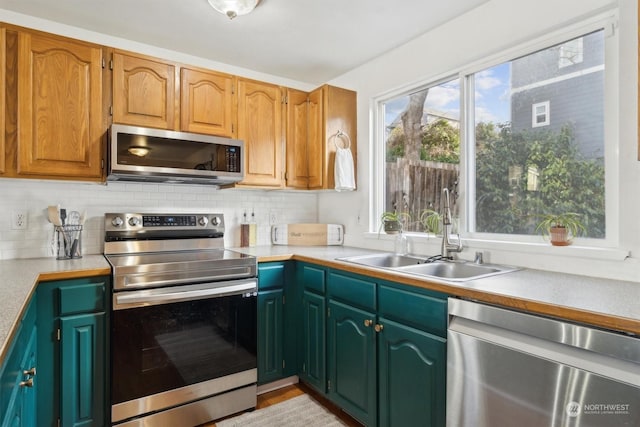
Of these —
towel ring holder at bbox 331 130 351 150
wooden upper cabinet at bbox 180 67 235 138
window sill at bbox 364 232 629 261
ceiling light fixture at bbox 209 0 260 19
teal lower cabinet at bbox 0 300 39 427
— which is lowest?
teal lower cabinet at bbox 0 300 39 427

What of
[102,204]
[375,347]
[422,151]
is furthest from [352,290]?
[102,204]

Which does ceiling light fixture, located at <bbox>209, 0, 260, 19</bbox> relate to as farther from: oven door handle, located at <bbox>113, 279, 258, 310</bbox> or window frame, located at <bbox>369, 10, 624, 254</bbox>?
oven door handle, located at <bbox>113, 279, 258, 310</bbox>

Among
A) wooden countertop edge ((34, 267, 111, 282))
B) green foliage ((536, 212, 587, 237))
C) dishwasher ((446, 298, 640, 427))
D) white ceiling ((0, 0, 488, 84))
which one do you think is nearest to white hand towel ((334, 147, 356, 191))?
white ceiling ((0, 0, 488, 84))

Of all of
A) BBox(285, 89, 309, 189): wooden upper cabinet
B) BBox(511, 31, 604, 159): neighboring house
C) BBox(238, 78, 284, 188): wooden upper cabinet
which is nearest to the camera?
BBox(511, 31, 604, 159): neighboring house

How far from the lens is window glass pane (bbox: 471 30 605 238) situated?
5.63ft

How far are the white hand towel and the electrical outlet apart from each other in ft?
6.58

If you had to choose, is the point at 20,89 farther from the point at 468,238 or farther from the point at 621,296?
the point at 621,296

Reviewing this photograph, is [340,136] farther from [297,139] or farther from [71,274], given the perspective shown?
[71,274]

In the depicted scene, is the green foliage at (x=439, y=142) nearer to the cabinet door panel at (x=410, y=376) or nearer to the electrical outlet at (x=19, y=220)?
the cabinet door panel at (x=410, y=376)

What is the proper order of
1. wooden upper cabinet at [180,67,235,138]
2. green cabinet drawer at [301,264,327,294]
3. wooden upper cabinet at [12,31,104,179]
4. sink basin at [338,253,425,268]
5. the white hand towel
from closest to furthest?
1. wooden upper cabinet at [12,31,104,179]
2. green cabinet drawer at [301,264,327,294]
3. sink basin at [338,253,425,268]
4. wooden upper cabinet at [180,67,235,138]
5. the white hand towel

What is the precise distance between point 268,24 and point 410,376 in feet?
6.98

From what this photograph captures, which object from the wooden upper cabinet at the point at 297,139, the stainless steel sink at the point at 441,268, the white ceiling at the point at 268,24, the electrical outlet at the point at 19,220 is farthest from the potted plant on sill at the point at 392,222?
the electrical outlet at the point at 19,220

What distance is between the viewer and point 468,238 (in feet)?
7.18

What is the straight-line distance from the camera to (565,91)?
1.83 metres
